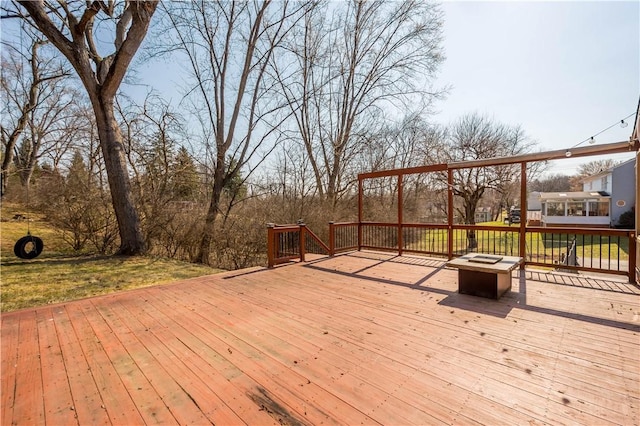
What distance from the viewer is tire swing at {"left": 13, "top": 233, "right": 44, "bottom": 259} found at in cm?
626

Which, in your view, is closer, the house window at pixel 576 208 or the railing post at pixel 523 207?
the railing post at pixel 523 207

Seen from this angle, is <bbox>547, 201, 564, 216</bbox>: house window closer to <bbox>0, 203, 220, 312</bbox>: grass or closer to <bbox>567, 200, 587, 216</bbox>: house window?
<bbox>567, 200, 587, 216</bbox>: house window

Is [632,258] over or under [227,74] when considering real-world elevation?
under

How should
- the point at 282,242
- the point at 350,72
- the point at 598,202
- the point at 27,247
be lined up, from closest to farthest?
the point at 27,247 → the point at 282,242 → the point at 350,72 → the point at 598,202

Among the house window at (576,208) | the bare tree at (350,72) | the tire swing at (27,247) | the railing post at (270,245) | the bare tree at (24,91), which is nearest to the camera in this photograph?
the railing post at (270,245)

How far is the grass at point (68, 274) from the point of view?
13.9 feet

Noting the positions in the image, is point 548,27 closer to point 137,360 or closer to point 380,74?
point 380,74

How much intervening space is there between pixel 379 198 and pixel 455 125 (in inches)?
260

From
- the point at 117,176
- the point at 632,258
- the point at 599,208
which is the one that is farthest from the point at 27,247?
the point at 599,208

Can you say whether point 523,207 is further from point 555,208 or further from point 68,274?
point 555,208

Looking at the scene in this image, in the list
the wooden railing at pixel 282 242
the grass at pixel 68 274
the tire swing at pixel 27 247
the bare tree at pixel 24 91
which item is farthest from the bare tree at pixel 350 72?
the bare tree at pixel 24 91

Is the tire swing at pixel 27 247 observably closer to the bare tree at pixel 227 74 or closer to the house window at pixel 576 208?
the bare tree at pixel 227 74

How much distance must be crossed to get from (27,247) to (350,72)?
1221 cm

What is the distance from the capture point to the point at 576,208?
64.8ft
